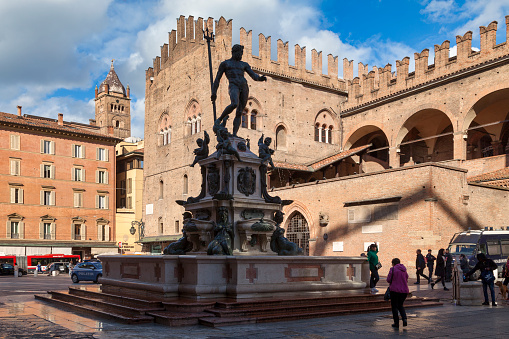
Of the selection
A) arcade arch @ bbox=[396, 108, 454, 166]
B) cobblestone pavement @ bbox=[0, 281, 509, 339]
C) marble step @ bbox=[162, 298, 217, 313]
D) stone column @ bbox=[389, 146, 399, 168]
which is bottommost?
cobblestone pavement @ bbox=[0, 281, 509, 339]

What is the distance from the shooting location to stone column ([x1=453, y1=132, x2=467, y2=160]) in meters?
28.9

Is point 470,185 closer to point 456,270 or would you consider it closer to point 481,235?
point 481,235

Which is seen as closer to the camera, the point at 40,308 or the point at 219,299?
the point at 219,299

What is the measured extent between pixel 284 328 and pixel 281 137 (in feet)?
93.0

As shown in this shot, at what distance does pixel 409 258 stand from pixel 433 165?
3960mm

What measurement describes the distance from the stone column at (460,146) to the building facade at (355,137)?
0.05 m

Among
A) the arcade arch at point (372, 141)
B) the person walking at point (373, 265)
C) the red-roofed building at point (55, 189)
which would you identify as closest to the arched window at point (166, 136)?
the red-roofed building at point (55, 189)

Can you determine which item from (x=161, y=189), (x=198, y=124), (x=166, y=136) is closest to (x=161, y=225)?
(x=161, y=189)

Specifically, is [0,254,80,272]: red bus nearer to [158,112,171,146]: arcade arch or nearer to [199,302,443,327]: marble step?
[158,112,171,146]: arcade arch

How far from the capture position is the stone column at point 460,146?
94.7ft

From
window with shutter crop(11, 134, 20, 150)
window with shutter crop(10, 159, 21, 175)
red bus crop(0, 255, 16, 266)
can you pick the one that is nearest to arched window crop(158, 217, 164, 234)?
red bus crop(0, 255, 16, 266)

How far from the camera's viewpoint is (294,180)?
34.9 m

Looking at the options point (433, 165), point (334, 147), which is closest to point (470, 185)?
point (433, 165)

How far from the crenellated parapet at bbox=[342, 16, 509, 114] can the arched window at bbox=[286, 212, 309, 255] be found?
9.93 m
